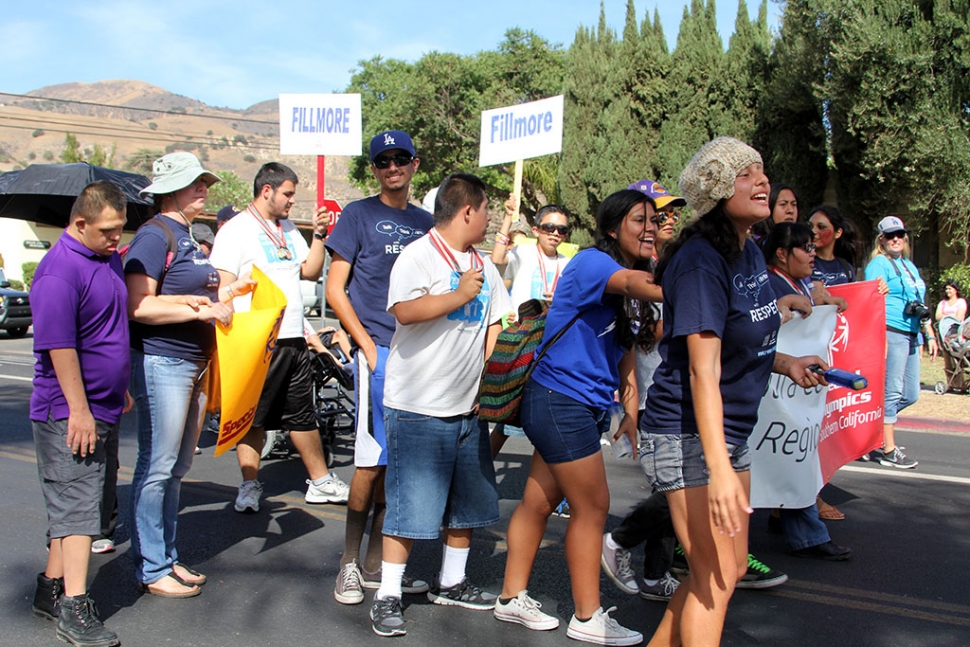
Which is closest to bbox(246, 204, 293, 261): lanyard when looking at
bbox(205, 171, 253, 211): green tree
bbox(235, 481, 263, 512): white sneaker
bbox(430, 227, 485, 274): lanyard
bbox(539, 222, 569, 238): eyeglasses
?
bbox(235, 481, 263, 512): white sneaker

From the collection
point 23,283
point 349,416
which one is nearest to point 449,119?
point 23,283

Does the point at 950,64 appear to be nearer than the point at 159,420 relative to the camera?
No

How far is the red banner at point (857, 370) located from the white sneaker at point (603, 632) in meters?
2.30

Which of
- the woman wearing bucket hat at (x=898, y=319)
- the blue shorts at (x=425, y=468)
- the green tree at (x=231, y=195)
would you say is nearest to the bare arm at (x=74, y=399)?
the blue shorts at (x=425, y=468)

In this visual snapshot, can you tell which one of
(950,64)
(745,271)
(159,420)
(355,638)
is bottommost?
(355,638)

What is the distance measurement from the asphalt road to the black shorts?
59cm

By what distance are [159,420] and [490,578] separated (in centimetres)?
188

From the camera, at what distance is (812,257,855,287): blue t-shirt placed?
19.6 ft

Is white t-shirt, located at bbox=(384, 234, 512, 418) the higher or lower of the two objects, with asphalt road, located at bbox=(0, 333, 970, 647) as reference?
higher

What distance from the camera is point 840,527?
577 centimetres

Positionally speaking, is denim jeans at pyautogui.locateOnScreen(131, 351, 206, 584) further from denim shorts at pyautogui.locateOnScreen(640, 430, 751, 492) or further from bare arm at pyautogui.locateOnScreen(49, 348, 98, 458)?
denim shorts at pyautogui.locateOnScreen(640, 430, 751, 492)

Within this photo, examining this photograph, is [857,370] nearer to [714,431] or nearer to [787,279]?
[787,279]

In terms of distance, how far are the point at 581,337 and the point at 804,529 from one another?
2257 millimetres

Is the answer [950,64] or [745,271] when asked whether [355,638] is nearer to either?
[745,271]
